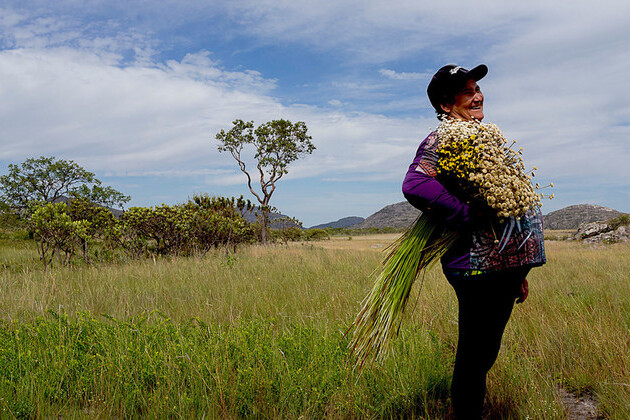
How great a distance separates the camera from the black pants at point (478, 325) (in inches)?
83.3

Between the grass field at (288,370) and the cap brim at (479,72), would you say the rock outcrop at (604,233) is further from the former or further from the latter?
the cap brim at (479,72)

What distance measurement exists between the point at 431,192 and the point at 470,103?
62 cm

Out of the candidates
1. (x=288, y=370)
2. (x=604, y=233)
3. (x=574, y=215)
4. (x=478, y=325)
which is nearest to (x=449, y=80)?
(x=478, y=325)

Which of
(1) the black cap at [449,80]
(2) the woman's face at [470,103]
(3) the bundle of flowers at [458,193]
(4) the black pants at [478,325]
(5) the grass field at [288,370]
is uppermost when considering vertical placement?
(1) the black cap at [449,80]

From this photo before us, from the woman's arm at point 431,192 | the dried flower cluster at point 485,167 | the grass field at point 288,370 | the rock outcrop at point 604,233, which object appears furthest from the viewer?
the rock outcrop at point 604,233

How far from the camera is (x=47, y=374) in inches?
121

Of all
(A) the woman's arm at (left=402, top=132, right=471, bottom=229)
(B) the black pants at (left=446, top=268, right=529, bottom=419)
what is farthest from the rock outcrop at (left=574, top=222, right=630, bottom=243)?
(A) the woman's arm at (left=402, top=132, right=471, bottom=229)

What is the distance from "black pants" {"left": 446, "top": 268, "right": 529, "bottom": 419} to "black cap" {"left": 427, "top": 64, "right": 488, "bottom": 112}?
1.07m

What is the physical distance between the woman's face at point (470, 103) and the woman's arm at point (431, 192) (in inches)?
8.4

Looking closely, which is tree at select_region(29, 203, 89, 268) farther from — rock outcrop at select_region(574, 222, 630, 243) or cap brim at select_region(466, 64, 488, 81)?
rock outcrop at select_region(574, 222, 630, 243)

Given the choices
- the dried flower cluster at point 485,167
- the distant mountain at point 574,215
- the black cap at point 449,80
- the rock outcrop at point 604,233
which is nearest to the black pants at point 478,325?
the dried flower cluster at point 485,167

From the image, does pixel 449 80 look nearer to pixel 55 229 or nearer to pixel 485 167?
pixel 485 167

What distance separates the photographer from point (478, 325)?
86.9 inches

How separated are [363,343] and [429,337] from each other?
4.39 ft
